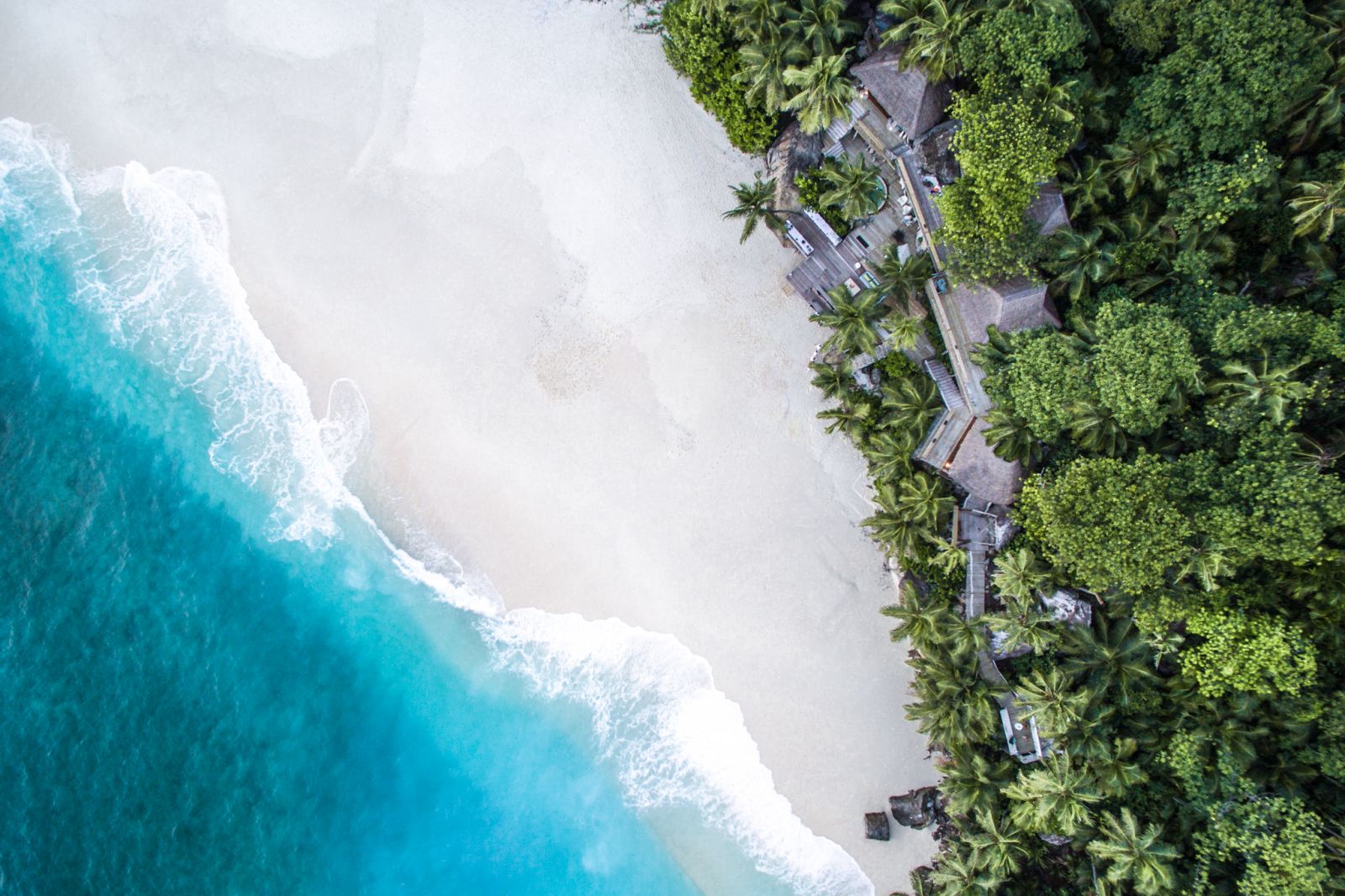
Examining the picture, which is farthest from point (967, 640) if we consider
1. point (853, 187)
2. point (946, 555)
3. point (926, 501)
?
point (853, 187)

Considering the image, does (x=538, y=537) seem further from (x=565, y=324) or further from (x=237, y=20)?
(x=237, y=20)

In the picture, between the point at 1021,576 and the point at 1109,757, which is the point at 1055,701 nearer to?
the point at 1109,757

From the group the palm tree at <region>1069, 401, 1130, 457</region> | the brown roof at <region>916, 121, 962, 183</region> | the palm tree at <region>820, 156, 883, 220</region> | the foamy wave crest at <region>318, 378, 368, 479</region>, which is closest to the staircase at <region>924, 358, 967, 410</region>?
the palm tree at <region>1069, 401, 1130, 457</region>

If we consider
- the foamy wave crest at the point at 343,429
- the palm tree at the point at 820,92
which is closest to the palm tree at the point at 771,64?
the palm tree at the point at 820,92

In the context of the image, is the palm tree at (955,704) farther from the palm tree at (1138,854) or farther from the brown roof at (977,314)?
the brown roof at (977,314)

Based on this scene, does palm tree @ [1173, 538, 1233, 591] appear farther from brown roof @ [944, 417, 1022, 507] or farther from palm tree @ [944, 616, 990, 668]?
palm tree @ [944, 616, 990, 668]

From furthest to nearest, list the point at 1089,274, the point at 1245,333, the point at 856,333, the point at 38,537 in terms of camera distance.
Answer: the point at 38,537 < the point at 856,333 < the point at 1089,274 < the point at 1245,333

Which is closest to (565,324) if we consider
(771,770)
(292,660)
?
(292,660)
